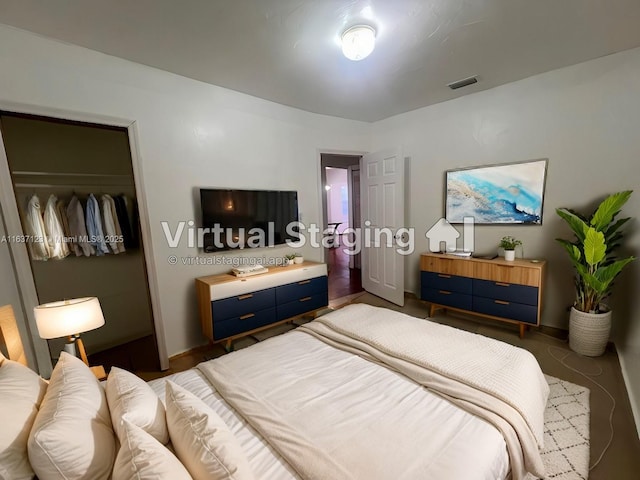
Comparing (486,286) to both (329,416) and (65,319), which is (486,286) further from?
(65,319)

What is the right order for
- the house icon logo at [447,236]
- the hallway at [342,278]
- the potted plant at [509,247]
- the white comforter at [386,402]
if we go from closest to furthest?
the white comforter at [386,402] → the potted plant at [509,247] → the house icon logo at [447,236] → the hallway at [342,278]

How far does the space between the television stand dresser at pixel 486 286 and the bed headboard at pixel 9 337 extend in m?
3.49

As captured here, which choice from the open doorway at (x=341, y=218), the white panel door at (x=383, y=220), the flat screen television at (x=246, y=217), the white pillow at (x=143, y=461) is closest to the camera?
the white pillow at (x=143, y=461)

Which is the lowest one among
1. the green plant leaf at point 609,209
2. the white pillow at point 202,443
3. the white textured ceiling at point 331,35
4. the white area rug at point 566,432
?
the white area rug at point 566,432

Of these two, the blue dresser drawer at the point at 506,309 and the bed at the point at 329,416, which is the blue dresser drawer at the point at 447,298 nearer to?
the blue dresser drawer at the point at 506,309

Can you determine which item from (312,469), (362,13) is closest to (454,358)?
(312,469)

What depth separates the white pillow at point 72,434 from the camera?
0.75 metres

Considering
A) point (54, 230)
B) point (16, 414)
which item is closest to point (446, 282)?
point (16, 414)

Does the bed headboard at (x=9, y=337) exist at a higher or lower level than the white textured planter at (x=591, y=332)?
higher

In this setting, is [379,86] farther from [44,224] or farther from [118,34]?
[44,224]

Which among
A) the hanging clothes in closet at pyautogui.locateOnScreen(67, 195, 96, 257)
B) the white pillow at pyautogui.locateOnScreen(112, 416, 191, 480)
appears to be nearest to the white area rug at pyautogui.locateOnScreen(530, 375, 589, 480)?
the white pillow at pyautogui.locateOnScreen(112, 416, 191, 480)

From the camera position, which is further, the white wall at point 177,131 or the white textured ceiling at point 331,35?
the white wall at point 177,131

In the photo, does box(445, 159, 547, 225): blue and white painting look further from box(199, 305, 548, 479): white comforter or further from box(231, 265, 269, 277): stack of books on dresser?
box(231, 265, 269, 277): stack of books on dresser

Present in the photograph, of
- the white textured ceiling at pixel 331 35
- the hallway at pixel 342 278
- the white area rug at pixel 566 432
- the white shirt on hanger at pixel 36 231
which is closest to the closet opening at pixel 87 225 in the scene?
the white shirt on hanger at pixel 36 231
